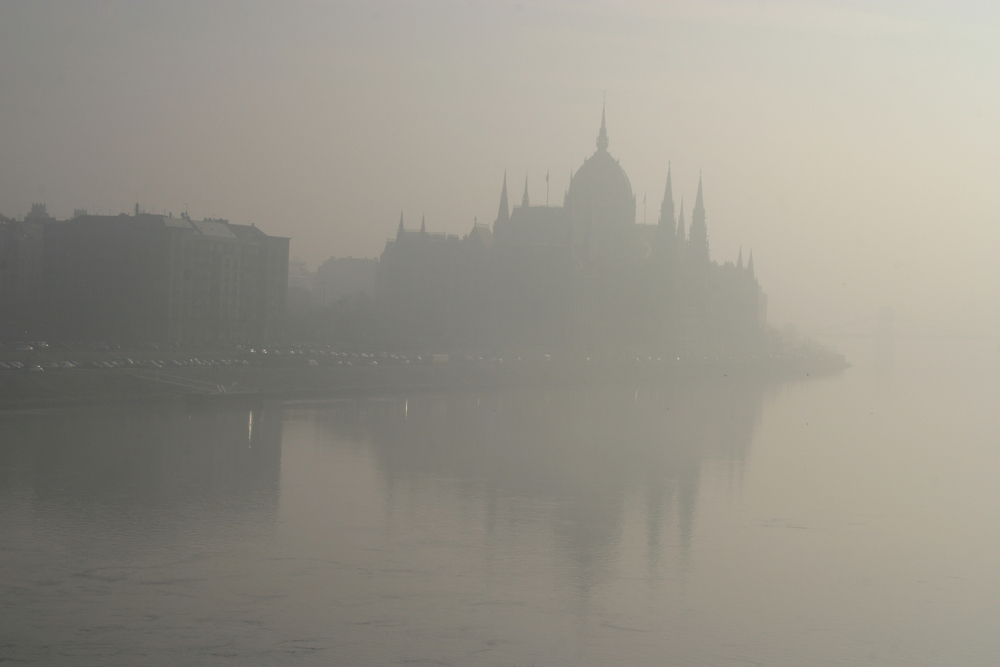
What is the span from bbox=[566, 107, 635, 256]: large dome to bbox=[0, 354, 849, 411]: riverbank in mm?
15744

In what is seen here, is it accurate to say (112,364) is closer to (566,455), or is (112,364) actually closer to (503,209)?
(566,455)

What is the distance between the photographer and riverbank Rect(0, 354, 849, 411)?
2858cm

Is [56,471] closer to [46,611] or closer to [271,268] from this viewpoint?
[46,611]

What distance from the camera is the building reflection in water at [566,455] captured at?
1606 cm

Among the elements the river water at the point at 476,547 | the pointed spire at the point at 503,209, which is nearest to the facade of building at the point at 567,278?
the pointed spire at the point at 503,209

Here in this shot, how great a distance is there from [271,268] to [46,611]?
1744 inches

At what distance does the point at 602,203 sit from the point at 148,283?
122 ft

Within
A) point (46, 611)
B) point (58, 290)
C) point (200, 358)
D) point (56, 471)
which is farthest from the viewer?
point (58, 290)

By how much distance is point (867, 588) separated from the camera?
13.0 m

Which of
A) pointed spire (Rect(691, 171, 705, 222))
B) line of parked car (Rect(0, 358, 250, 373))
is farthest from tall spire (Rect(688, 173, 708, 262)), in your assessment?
line of parked car (Rect(0, 358, 250, 373))

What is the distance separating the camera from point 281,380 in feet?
119

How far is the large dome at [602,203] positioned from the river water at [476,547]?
48726mm

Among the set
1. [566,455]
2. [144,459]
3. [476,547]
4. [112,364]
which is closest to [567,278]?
[112,364]

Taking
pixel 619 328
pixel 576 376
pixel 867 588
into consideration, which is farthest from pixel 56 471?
pixel 619 328
